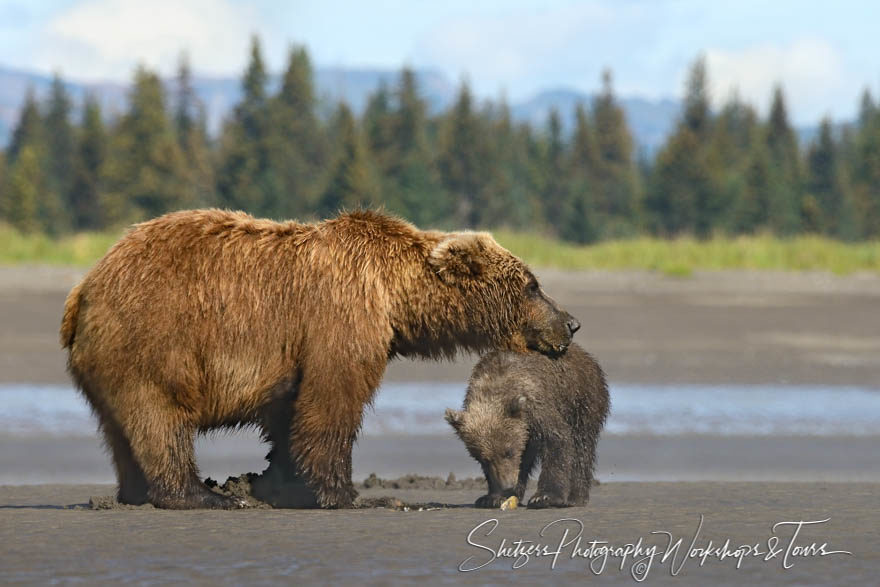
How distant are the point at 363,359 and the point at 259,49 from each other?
57006 mm

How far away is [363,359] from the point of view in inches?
266

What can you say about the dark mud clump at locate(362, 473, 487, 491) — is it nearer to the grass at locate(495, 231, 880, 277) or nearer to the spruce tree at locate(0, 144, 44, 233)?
the grass at locate(495, 231, 880, 277)

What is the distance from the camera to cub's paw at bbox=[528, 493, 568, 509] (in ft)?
22.8

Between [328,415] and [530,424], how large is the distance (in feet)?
3.54


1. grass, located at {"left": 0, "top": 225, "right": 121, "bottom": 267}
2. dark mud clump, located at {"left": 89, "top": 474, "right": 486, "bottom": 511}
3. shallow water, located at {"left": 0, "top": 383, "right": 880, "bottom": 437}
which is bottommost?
shallow water, located at {"left": 0, "top": 383, "right": 880, "bottom": 437}

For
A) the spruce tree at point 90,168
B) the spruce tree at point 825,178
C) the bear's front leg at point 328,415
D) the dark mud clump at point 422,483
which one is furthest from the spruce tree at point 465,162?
the bear's front leg at point 328,415

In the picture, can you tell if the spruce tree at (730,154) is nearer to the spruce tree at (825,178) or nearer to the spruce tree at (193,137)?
the spruce tree at (825,178)

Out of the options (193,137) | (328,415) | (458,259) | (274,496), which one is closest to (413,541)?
(328,415)

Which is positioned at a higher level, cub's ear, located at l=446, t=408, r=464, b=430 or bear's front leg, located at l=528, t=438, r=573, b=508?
cub's ear, located at l=446, t=408, r=464, b=430

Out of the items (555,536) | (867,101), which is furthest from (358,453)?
(867,101)

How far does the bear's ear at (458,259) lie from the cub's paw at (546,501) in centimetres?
119

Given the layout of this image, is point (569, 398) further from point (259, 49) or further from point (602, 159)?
point (602, 159)

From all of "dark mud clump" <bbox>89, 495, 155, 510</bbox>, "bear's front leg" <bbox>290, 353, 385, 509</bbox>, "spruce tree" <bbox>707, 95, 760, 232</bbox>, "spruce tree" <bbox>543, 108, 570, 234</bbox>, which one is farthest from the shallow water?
"spruce tree" <bbox>543, 108, 570, 234</bbox>

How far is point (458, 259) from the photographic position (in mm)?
6996
